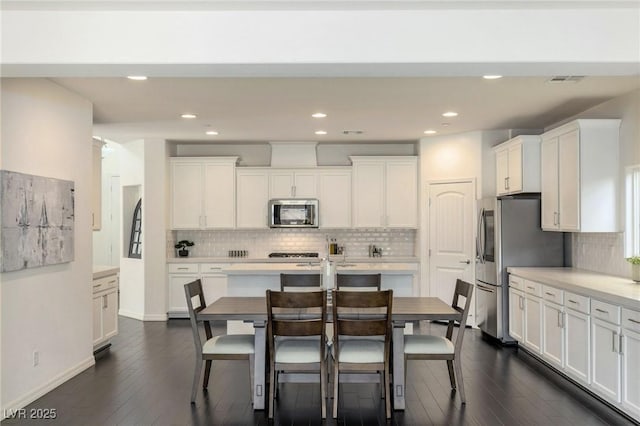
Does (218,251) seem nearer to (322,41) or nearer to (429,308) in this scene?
(429,308)

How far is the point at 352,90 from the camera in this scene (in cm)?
491

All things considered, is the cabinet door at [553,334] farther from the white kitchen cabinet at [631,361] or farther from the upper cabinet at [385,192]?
the upper cabinet at [385,192]

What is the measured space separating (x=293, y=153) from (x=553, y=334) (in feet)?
15.6

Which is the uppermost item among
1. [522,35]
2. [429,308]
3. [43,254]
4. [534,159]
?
[522,35]

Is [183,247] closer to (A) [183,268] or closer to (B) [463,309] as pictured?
(A) [183,268]

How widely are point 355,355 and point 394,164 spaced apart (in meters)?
4.61

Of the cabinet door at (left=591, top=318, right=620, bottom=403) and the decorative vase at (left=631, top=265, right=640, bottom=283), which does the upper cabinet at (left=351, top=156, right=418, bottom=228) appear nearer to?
the decorative vase at (left=631, top=265, right=640, bottom=283)

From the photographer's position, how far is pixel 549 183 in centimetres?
572

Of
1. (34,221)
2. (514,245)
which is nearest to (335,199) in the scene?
(514,245)

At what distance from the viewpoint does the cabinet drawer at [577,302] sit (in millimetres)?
4312

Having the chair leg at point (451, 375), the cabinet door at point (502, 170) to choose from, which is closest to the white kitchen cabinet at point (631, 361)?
the chair leg at point (451, 375)

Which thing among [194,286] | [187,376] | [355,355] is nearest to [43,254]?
[194,286]

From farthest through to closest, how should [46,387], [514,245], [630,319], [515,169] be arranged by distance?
1. [515,169]
2. [514,245]
3. [46,387]
4. [630,319]

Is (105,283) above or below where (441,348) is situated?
above
